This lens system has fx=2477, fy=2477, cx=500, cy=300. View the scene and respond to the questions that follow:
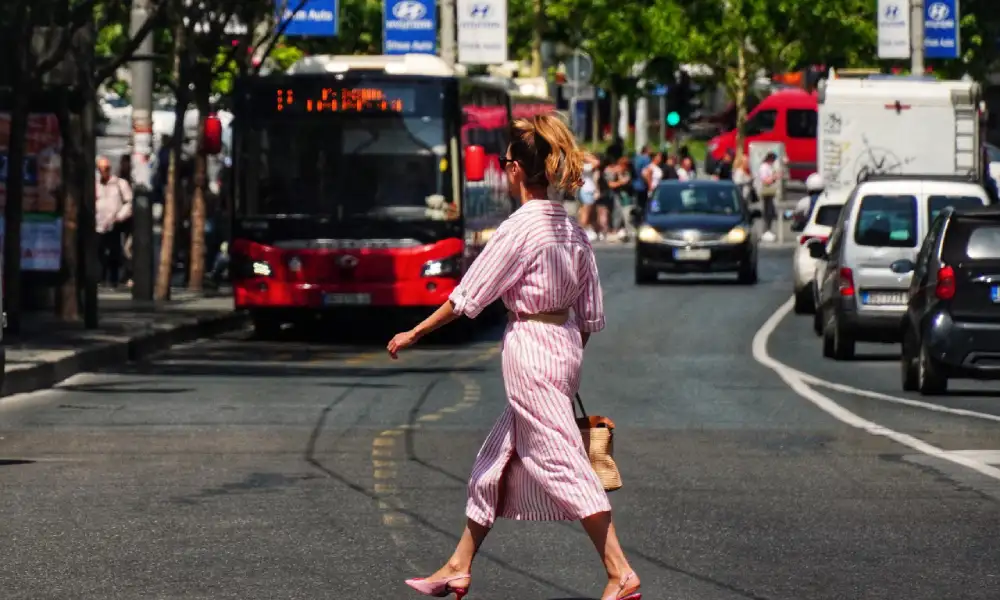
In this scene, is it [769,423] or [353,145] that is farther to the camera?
[353,145]

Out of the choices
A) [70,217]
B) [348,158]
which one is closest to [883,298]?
[348,158]

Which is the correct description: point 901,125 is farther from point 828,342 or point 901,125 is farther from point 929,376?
point 929,376

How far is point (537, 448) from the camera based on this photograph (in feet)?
26.5

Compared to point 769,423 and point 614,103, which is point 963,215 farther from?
point 614,103

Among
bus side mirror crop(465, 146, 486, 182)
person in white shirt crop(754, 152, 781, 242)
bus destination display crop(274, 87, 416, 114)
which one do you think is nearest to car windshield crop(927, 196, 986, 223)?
bus side mirror crop(465, 146, 486, 182)

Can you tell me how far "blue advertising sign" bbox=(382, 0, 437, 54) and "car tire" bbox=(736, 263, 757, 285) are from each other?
6.51 metres

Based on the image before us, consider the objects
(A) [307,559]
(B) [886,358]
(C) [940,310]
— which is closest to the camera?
(A) [307,559]

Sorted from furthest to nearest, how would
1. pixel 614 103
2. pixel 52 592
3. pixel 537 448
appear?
pixel 614 103 < pixel 52 592 < pixel 537 448

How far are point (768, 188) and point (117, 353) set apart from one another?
32.4 meters

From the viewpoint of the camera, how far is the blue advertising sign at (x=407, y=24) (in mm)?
40344

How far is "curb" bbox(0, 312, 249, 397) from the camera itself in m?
18.6

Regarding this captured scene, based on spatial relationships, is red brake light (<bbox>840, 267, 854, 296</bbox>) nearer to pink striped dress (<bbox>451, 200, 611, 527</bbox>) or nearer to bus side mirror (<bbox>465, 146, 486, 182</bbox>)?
bus side mirror (<bbox>465, 146, 486, 182</bbox>)

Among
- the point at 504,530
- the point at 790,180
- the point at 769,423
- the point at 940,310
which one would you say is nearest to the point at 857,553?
the point at 504,530

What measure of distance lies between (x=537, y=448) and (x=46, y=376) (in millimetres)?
11784
